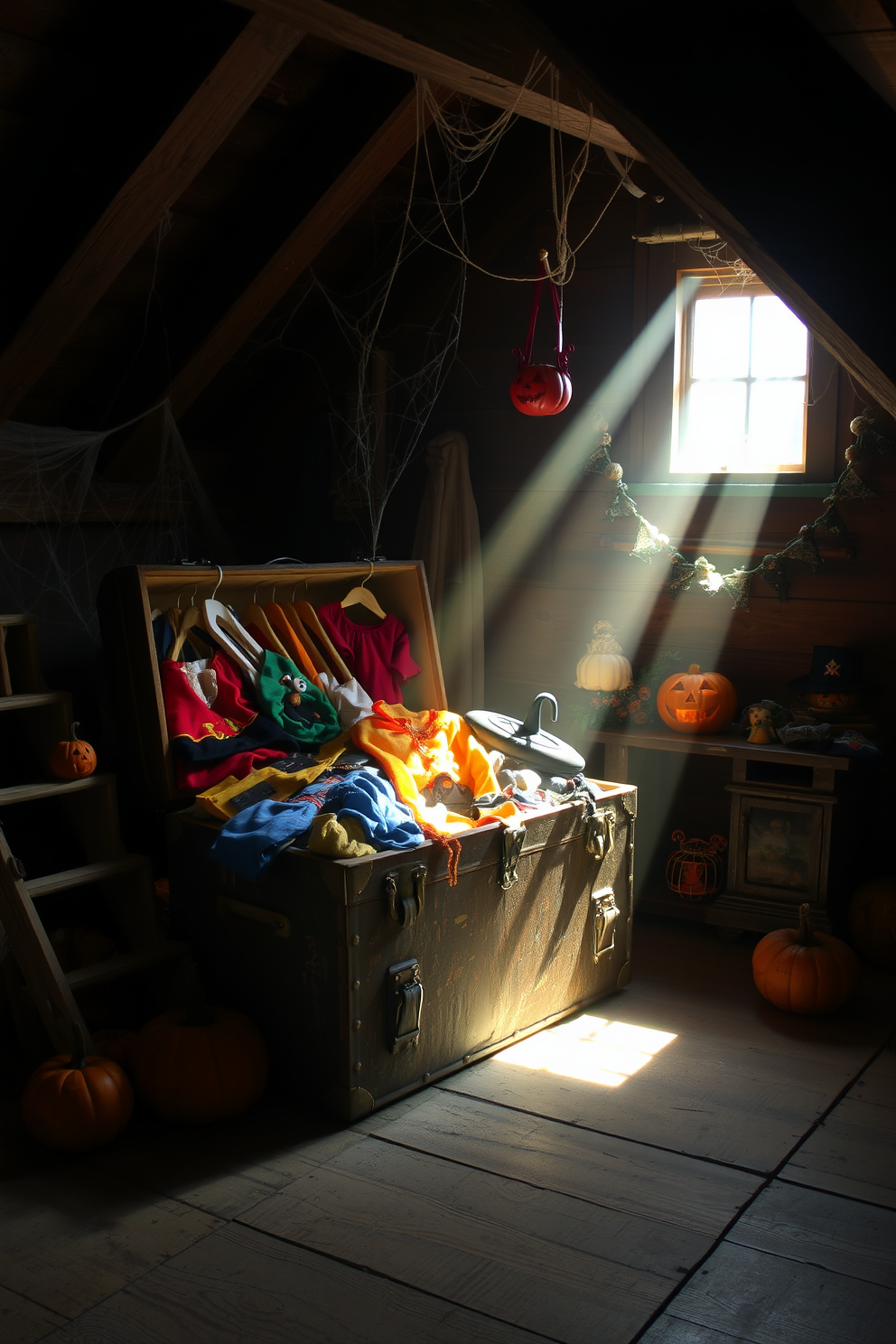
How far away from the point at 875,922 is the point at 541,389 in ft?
6.16

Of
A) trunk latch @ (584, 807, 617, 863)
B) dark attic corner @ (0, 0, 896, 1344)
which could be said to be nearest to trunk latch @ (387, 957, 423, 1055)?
dark attic corner @ (0, 0, 896, 1344)

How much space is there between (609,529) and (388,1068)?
7.04ft

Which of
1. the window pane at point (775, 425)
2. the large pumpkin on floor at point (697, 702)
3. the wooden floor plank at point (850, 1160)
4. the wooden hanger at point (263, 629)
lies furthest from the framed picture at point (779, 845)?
the wooden hanger at point (263, 629)

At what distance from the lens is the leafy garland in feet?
11.5

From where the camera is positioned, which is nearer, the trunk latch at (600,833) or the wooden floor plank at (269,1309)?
the wooden floor plank at (269,1309)

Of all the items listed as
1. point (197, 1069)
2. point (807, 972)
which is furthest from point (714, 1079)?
point (197, 1069)

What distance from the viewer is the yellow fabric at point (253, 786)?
9.01ft

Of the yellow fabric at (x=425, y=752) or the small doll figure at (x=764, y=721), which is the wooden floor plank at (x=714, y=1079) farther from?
the small doll figure at (x=764, y=721)

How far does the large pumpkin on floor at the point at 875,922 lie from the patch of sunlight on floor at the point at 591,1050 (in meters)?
0.81

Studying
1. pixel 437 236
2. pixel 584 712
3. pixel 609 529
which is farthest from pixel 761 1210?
pixel 437 236

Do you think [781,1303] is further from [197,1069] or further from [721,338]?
[721,338]

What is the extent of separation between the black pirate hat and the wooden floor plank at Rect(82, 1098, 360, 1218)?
198 centimetres

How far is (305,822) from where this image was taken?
260 cm

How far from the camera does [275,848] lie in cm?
252
